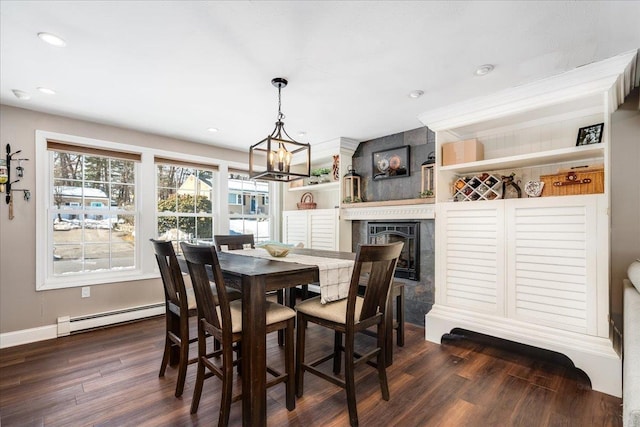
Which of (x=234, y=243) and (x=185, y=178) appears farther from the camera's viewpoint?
(x=185, y=178)

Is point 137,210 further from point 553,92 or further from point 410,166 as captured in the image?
point 553,92

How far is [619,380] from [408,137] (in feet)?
9.48

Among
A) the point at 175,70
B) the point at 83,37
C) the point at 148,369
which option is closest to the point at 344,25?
the point at 175,70

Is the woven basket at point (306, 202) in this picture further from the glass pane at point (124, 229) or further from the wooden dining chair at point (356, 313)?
the wooden dining chair at point (356, 313)

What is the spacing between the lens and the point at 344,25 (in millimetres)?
1795

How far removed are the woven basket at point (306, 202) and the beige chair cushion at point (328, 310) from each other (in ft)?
9.07

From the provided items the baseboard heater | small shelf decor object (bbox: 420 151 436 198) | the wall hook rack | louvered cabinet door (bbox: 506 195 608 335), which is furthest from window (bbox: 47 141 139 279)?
louvered cabinet door (bbox: 506 195 608 335)

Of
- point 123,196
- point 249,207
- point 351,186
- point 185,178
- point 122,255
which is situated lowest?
point 122,255

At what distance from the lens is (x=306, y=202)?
516 centimetres

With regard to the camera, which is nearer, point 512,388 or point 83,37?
point 83,37

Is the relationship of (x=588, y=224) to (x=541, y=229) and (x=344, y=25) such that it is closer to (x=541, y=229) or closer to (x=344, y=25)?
(x=541, y=229)

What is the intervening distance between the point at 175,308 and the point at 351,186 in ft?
9.08

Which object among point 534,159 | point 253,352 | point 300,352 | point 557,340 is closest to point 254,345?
point 253,352

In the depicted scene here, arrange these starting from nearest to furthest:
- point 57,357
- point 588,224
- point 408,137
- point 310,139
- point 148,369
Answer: point 588,224
point 148,369
point 57,357
point 408,137
point 310,139
